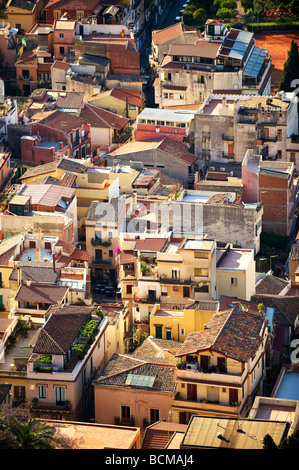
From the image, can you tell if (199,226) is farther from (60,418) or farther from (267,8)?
(267,8)

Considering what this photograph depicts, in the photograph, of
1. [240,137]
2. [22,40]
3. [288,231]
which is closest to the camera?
[288,231]

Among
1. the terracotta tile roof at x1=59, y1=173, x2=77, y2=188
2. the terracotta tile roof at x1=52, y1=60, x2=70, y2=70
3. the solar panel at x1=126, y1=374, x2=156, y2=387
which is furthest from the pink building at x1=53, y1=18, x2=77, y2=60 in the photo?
the solar panel at x1=126, y1=374, x2=156, y2=387

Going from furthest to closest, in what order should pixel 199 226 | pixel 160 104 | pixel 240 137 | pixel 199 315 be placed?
pixel 160 104 < pixel 240 137 < pixel 199 226 < pixel 199 315

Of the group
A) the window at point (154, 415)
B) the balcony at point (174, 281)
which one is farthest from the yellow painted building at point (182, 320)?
the window at point (154, 415)

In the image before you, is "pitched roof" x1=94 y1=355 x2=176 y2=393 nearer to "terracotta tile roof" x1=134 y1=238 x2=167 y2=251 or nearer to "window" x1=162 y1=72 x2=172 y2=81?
"terracotta tile roof" x1=134 y1=238 x2=167 y2=251

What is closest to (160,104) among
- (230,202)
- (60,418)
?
(230,202)

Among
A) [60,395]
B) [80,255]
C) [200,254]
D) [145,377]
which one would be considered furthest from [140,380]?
[80,255]

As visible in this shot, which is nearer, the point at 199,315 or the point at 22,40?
the point at 199,315
